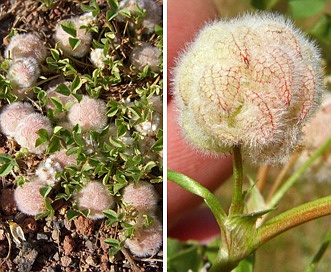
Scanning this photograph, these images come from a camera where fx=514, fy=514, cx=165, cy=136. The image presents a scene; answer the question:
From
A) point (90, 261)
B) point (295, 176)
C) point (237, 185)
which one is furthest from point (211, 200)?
point (90, 261)

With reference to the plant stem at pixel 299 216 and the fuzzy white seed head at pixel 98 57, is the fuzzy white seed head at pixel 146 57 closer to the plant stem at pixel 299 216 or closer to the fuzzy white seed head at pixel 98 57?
the fuzzy white seed head at pixel 98 57

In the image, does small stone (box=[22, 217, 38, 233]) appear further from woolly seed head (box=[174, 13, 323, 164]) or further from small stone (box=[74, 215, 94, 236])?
woolly seed head (box=[174, 13, 323, 164])

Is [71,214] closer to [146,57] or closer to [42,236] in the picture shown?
[42,236]

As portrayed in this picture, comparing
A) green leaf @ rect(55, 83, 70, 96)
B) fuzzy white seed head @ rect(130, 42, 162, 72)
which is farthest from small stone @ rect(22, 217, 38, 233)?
fuzzy white seed head @ rect(130, 42, 162, 72)

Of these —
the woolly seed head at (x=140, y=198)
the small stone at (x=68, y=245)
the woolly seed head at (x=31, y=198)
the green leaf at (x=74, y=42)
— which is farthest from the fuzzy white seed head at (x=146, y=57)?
the small stone at (x=68, y=245)

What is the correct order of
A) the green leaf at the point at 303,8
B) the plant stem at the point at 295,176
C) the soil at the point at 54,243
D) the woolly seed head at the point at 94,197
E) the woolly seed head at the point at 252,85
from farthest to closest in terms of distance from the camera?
the soil at the point at 54,243, the woolly seed head at the point at 94,197, the green leaf at the point at 303,8, the plant stem at the point at 295,176, the woolly seed head at the point at 252,85

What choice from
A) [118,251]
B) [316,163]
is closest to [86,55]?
Result: [118,251]
